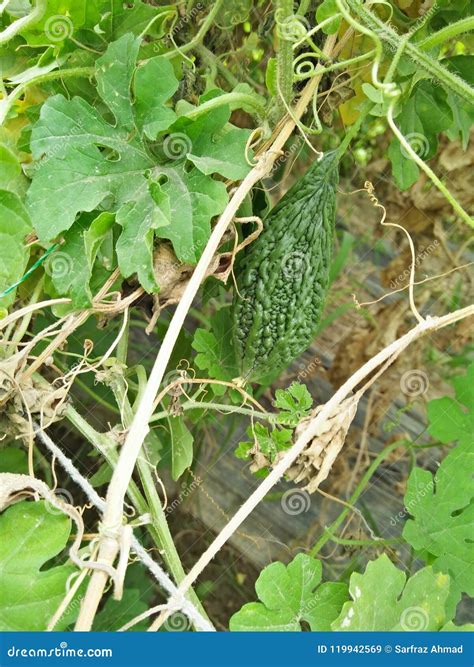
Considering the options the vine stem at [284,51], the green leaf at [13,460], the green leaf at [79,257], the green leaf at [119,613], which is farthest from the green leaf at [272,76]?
the green leaf at [119,613]

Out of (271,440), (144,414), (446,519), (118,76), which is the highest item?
(118,76)

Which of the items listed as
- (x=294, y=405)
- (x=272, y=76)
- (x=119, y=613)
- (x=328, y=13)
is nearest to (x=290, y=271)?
(x=294, y=405)

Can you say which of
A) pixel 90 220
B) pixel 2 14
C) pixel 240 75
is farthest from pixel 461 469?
pixel 2 14

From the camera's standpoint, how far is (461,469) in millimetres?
1302

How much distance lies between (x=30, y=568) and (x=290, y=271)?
0.62 metres

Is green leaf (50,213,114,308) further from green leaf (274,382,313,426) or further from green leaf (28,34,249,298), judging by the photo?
green leaf (274,382,313,426)

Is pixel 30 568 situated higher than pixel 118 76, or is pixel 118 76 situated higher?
pixel 118 76

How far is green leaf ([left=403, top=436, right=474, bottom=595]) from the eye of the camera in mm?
1255

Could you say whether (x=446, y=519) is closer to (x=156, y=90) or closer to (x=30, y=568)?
(x=30, y=568)

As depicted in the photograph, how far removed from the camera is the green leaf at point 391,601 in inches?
44.1

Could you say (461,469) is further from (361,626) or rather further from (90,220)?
(90,220)

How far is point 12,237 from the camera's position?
1142 mm

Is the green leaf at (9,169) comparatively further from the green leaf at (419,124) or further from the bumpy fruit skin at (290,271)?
the green leaf at (419,124)

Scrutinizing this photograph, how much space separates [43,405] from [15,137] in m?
0.49
